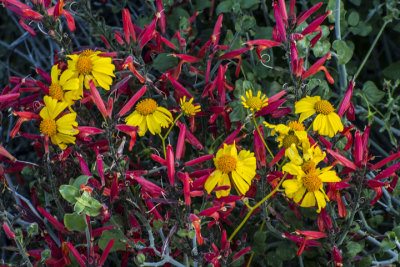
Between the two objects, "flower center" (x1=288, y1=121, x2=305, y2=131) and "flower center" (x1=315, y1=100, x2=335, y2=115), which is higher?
"flower center" (x1=315, y1=100, x2=335, y2=115)

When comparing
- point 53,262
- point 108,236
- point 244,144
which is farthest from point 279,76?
point 53,262

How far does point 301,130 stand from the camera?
1325 millimetres

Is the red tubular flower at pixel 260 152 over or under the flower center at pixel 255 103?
under

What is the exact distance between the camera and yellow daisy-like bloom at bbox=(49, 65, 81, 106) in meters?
1.48

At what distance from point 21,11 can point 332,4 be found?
1033 mm

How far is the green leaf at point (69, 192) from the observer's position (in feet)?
3.67

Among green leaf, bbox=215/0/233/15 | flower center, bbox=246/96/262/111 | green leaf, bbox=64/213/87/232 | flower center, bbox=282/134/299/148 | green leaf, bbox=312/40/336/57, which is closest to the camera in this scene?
green leaf, bbox=64/213/87/232

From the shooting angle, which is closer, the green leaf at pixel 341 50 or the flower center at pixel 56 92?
the flower center at pixel 56 92

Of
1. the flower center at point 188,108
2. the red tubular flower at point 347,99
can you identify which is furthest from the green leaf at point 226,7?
the red tubular flower at point 347,99

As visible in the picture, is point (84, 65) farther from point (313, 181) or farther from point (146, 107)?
point (313, 181)

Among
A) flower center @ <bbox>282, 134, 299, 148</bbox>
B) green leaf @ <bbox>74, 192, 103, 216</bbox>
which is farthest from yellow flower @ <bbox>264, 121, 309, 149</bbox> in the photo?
green leaf @ <bbox>74, 192, 103, 216</bbox>

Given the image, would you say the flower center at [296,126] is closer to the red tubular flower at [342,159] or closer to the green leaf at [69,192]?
the red tubular flower at [342,159]

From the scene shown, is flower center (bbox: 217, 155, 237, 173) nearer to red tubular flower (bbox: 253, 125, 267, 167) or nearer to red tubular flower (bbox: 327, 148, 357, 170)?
red tubular flower (bbox: 253, 125, 267, 167)

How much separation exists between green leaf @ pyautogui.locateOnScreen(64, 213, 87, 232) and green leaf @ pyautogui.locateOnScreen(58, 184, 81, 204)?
90 mm
